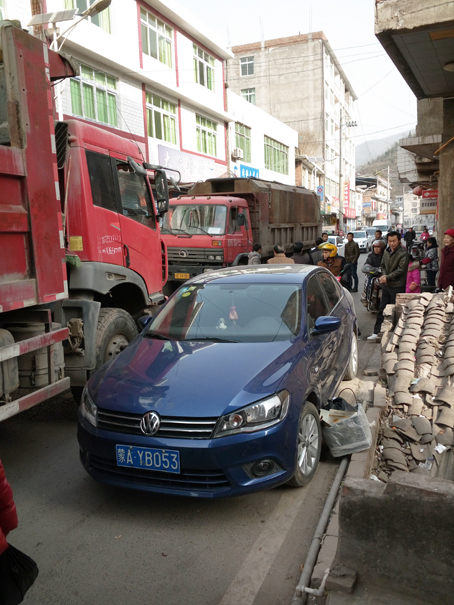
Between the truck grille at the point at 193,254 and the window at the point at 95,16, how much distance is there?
339 inches

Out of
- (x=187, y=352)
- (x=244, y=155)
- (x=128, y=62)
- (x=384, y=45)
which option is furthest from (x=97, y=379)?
(x=244, y=155)

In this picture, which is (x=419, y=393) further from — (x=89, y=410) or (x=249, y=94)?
(x=249, y=94)

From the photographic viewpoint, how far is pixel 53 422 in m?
5.76

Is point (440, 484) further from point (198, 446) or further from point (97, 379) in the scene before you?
point (97, 379)

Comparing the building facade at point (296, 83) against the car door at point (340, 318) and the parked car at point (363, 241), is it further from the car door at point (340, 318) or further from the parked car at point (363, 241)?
the car door at point (340, 318)

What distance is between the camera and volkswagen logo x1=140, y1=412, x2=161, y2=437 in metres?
3.55

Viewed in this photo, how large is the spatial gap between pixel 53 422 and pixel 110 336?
111 centimetres

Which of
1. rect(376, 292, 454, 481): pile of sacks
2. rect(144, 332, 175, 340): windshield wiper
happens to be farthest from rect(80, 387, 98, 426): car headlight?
rect(376, 292, 454, 481): pile of sacks

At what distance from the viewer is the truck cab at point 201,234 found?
13430 millimetres

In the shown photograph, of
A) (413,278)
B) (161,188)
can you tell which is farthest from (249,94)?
(161,188)

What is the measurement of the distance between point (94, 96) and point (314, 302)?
1475 centimetres

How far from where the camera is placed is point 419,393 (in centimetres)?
548

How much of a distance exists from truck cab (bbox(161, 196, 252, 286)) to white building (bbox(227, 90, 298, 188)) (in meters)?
15.6

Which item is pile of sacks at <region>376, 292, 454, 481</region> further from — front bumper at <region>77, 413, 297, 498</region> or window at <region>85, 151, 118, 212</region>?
window at <region>85, 151, 118, 212</region>
